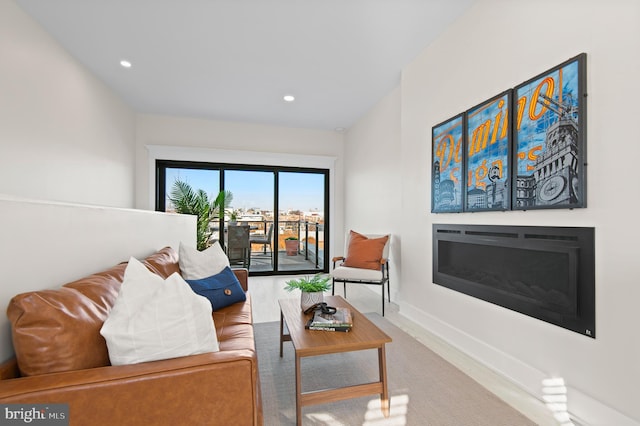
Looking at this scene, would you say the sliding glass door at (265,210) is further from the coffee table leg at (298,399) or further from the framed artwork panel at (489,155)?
the coffee table leg at (298,399)

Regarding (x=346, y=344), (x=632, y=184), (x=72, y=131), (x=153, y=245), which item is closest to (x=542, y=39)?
(x=632, y=184)

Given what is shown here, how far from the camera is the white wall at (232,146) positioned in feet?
15.4

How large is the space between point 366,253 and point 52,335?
9.75 feet

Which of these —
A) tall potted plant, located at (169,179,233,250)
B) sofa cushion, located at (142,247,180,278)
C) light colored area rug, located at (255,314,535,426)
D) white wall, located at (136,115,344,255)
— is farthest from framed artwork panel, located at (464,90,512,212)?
tall potted plant, located at (169,179,233,250)

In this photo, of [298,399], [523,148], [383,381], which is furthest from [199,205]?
[523,148]

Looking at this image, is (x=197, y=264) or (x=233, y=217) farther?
(x=233, y=217)

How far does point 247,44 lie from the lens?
2.82 m

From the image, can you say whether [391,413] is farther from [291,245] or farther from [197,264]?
[291,245]

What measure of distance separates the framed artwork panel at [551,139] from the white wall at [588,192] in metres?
0.05

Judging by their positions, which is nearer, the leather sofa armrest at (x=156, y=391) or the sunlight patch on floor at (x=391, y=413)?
the leather sofa armrest at (x=156, y=391)

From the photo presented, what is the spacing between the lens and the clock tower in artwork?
1.57 meters

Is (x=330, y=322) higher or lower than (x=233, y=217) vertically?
lower

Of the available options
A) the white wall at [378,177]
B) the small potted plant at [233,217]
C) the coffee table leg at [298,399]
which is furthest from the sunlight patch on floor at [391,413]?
the small potted plant at [233,217]

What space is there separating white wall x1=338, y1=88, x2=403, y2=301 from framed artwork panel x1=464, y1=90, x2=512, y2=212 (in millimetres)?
1181
